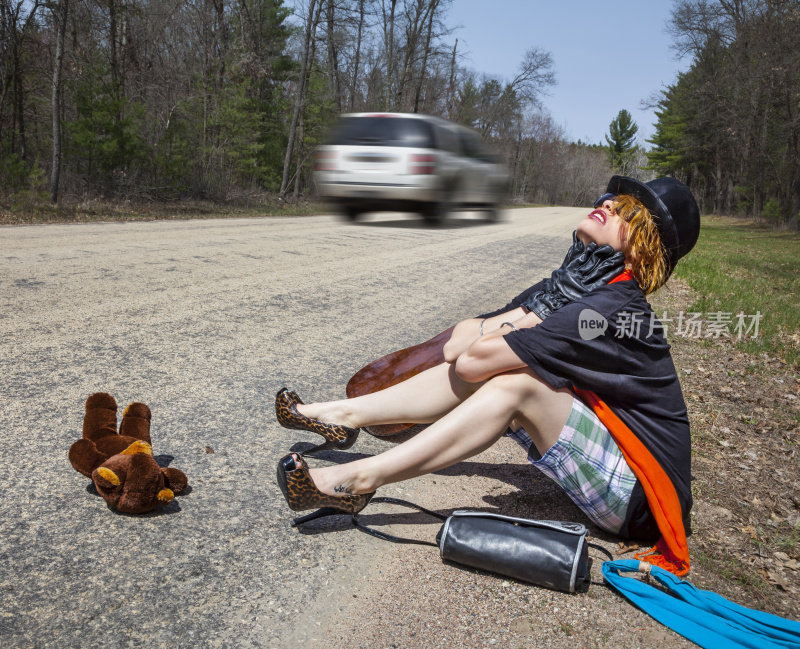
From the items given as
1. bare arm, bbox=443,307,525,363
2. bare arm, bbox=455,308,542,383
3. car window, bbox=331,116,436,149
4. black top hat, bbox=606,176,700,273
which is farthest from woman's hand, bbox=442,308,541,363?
car window, bbox=331,116,436,149

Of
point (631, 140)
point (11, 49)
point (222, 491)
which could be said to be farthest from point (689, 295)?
point (11, 49)

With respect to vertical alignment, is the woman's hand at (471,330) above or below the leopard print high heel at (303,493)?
above

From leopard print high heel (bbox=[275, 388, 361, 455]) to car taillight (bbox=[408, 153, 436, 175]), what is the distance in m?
1.08

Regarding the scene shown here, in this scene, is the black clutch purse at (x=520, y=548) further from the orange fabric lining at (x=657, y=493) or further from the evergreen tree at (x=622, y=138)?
the evergreen tree at (x=622, y=138)

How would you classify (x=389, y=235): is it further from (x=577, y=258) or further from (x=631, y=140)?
(x=577, y=258)

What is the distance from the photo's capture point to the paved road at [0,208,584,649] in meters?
1.70

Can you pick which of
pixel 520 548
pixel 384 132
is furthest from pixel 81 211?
pixel 520 548

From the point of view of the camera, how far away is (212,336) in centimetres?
427

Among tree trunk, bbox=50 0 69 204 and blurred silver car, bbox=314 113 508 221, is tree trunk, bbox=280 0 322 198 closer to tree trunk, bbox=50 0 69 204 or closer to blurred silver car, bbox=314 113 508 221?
blurred silver car, bbox=314 113 508 221

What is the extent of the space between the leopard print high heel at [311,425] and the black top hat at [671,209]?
136 cm

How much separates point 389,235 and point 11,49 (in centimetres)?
1088

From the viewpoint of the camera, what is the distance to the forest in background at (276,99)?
2.45m

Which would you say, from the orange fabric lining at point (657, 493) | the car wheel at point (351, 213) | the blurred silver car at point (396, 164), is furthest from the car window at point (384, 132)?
the orange fabric lining at point (657, 493)

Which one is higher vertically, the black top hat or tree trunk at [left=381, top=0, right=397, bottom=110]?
tree trunk at [left=381, top=0, right=397, bottom=110]
